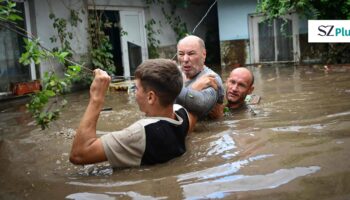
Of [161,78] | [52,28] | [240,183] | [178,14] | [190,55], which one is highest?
[178,14]

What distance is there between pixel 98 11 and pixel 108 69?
183 centimetres

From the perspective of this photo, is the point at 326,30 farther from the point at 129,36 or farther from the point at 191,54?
the point at 191,54

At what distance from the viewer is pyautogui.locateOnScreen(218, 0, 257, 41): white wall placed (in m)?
15.0

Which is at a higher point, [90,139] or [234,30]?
[234,30]

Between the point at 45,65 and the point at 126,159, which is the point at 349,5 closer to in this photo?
the point at 45,65

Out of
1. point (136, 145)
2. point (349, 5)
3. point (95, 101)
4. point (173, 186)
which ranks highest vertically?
point (349, 5)

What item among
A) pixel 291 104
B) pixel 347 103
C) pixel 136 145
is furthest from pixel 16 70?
pixel 136 145

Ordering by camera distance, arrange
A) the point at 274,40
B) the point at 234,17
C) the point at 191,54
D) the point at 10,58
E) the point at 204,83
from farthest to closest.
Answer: the point at 234,17 → the point at 274,40 → the point at 10,58 → the point at 191,54 → the point at 204,83

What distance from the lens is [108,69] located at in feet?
37.9

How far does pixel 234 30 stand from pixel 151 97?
42.5 ft

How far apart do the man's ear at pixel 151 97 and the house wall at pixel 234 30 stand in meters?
12.7

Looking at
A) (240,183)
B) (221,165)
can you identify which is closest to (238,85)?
(221,165)

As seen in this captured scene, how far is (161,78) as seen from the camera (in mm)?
2816

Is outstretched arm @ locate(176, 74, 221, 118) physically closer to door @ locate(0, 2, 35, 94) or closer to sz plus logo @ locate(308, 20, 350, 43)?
sz plus logo @ locate(308, 20, 350, 43)
